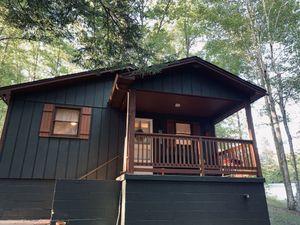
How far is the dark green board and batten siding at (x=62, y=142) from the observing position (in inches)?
247

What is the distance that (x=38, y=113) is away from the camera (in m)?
6.84

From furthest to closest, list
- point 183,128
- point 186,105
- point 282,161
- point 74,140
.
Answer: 1. point 282,161
2. point 183,128
3. point 186,105
4. point 74,140

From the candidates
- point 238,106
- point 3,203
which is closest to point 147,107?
point 238,106

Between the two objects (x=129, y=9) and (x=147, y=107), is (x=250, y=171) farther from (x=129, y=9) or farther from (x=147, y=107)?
(x=129, y=9)

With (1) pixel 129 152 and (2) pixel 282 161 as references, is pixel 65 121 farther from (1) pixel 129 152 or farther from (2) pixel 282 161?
(2) pixel 282 161

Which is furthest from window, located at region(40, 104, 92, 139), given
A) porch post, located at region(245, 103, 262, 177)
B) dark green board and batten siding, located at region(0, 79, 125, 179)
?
porch post, located at region(245, 103, 262, 177)

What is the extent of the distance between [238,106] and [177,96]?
2249 millimetres

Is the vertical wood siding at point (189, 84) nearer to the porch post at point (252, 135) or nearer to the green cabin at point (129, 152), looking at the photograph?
the green cabin at point (129, 152)

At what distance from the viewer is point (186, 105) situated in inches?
289

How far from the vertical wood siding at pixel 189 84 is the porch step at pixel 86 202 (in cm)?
279

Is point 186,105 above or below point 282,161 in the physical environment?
above

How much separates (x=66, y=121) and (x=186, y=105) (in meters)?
4.17

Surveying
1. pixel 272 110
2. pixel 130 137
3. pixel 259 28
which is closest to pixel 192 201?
pixel 130 137

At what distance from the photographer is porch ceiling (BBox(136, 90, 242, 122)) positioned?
6.58 meters
